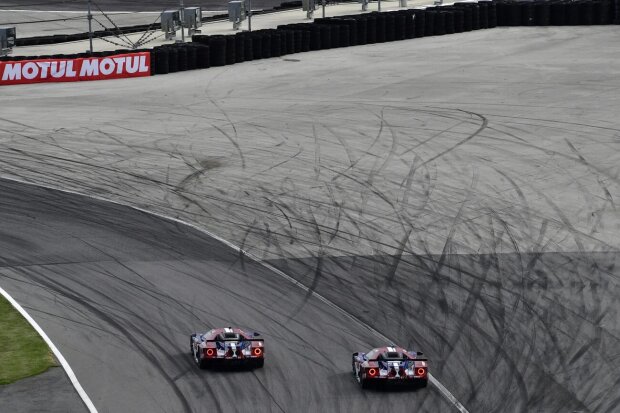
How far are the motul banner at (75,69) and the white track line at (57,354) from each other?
22.2m

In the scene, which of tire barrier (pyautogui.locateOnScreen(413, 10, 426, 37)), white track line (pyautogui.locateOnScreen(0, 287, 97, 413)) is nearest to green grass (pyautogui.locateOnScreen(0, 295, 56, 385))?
white track line (pyautogui.locateOnScreen(0, 287, 97, 413))

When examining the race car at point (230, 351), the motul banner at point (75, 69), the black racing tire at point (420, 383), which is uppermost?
the motul banner at point (75, 69)

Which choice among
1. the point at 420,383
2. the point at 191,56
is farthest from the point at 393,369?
the point at 191,56

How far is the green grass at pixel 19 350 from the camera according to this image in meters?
19.6

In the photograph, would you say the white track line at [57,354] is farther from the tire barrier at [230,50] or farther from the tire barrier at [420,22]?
the tire barrier at [420,22]

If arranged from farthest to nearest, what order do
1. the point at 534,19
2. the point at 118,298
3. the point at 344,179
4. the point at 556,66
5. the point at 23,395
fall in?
the point at 534,19 → the point at 556,66 → the point at 344,179 → the point at 118,298 → the point at 23,395

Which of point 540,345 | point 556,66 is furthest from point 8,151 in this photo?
point 556,66

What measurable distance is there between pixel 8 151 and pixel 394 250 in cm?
1385

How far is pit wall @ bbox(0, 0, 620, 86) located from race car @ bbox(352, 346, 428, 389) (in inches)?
1136

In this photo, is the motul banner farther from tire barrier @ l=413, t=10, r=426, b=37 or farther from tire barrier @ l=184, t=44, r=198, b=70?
tire barrier @ l=413, t=10, r=426, b=37

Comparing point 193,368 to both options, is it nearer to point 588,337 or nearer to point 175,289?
point 175,289

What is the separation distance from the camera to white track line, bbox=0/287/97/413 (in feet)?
60.2

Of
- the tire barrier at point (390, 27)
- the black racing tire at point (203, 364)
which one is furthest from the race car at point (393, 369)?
the tire barrier at point (390, 27)

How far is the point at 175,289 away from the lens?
23.4 metres
